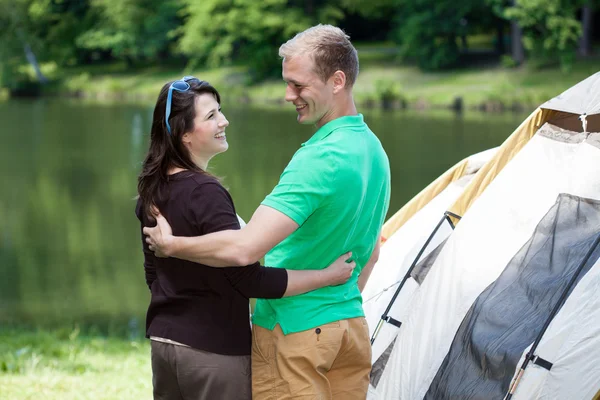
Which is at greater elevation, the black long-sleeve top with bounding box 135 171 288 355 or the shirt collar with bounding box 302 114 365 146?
the shirt collar with bounding box 302 114 365 146

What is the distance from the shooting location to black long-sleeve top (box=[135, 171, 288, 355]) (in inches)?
97.3

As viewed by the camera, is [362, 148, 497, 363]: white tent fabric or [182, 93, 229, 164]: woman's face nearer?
[182, 93, 229, 164]: woman's face

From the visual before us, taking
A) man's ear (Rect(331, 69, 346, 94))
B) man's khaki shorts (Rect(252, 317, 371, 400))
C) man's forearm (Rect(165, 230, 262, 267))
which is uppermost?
man's ear (Rect(331, 69, 346, 94))

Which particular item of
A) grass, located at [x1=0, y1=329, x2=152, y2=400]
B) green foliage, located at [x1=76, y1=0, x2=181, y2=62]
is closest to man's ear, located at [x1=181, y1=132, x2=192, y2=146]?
grass, located at [x1=0, y1=329, x2=152, y2=400]

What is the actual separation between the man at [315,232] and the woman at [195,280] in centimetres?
6

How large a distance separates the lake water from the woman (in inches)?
8.5

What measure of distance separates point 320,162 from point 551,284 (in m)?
1.48

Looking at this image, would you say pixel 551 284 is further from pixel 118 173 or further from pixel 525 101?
pixel 525 101

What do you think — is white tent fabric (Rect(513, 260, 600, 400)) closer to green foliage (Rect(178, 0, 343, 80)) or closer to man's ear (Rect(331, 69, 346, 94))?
man's ear (Rect(331, 69, 346, 94))

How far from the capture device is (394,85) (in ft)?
100

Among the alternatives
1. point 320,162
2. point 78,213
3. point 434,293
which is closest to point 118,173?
point 78,213

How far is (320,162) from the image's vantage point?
245cm

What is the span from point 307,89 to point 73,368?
3.56m

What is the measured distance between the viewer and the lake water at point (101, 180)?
9.72 metres
